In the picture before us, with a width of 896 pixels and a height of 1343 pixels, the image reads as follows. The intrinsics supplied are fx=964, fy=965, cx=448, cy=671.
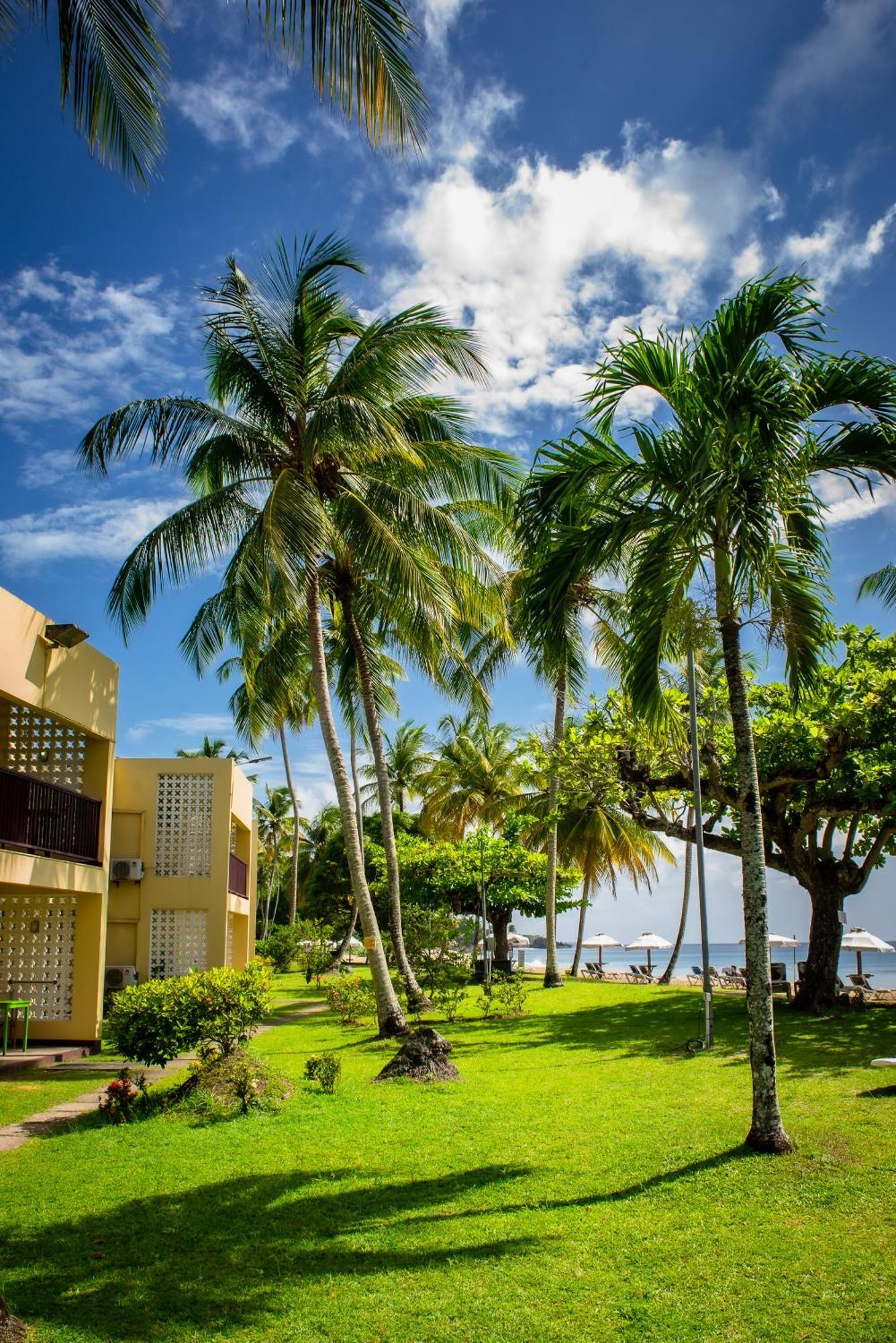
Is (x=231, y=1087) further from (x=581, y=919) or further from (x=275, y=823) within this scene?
(x=275, y=823)

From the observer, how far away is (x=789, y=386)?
721 cm

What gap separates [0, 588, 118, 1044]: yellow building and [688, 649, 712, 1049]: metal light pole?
27.9ft

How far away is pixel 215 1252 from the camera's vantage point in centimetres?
571

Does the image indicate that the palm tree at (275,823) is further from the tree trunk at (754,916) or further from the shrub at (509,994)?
the tree trunk at (754,916)

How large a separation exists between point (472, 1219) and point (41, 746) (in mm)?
11467

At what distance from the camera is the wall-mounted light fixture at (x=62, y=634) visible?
13.1 m

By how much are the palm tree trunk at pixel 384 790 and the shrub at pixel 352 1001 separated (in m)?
0.80

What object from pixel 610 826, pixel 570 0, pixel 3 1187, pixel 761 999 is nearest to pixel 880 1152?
pixel 761 999

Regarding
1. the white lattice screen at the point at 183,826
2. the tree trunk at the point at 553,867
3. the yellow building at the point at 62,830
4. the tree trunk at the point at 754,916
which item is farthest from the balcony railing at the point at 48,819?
the tree trunk at the point at 553,867

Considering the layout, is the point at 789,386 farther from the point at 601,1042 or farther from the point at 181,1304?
the point at 601,1042

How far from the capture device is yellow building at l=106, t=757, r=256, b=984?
64.8 ft

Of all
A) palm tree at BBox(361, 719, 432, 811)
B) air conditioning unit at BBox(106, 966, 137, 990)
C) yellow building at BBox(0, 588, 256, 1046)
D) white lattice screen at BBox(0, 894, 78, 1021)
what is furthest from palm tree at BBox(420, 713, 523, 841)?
white lattice screen at BBox(0, 894, 78, 1021)

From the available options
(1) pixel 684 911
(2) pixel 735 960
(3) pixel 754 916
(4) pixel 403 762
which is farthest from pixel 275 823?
(2) pixel 735 960

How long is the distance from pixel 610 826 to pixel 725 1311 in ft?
88.2
